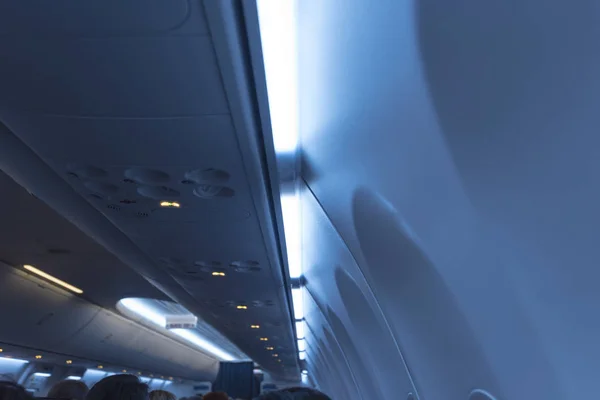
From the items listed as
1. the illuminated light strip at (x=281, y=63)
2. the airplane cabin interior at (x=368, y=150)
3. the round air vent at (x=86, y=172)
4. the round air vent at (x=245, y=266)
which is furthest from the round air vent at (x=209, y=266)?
the illuminated light strip at (x=281, y=63)

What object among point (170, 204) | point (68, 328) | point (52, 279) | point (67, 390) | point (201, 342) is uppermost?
point (201, 342)

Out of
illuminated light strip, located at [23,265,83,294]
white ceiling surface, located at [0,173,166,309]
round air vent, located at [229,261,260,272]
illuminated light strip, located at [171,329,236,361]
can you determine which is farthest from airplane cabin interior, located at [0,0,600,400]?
illuminated light strip, located at [171,329,236,361]

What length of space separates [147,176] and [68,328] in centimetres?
1296

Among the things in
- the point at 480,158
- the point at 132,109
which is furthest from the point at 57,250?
the point at 480,158

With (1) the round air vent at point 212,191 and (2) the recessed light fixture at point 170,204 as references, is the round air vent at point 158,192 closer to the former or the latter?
(2) the recessed light fixture at point 170,204

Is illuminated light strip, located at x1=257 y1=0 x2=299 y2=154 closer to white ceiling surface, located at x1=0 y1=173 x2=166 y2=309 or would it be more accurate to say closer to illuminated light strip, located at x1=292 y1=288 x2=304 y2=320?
white ceiling surface, located at x1=0 y1=173 x2=166 y2=309

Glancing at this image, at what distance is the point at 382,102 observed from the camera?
4496mm

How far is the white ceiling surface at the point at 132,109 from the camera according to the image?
3748 mm

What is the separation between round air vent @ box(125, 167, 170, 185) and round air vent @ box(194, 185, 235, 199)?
1.51 feet

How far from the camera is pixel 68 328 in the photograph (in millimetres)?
17531

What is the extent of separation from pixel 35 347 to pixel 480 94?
58.5 feet

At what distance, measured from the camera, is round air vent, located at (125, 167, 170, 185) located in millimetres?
6449

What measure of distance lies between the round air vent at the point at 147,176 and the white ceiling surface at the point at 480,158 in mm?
1798

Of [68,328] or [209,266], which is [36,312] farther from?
[209,266]
